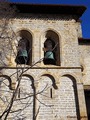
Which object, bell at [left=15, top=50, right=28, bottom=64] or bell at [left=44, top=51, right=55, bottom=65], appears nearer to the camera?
bell at [left=15, top=50, right=28, bottom=64]

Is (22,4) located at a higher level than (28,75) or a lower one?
higher

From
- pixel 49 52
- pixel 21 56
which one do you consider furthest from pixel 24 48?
pixel 49 52

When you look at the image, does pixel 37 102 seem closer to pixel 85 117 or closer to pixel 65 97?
pixel 65 97

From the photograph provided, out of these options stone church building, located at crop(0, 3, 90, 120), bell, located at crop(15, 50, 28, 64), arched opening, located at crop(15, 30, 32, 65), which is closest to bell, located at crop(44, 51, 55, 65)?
stone church building, located at crop(0, 3, 90, 120)

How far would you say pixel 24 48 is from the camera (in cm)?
1169

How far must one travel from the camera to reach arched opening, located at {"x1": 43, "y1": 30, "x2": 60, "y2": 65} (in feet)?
37.8

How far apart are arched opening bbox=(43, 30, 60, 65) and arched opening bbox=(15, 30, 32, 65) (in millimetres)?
688

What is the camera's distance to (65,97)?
10.6 meters

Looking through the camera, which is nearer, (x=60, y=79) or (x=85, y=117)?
(x=85, y=117)

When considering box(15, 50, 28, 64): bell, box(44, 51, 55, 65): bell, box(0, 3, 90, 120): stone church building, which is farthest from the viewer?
box(44, 51, 55, 65): bell

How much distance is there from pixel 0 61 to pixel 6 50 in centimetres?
59

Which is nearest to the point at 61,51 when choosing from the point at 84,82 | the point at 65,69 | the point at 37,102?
the point at 65,69

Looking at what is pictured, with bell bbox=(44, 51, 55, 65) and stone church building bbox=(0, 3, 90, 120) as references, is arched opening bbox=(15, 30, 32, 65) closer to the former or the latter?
stone church building bbox=(0, 3, 90, 120)

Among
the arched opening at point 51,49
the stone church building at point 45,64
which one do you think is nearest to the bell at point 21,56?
the stone church building at point 45,64
